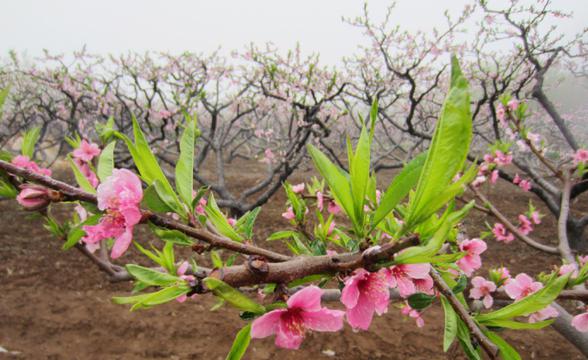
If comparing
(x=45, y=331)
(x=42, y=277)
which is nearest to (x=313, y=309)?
(x=45, y=331)

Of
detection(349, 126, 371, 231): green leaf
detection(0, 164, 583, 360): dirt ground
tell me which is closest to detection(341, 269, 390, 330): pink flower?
detection(349, 126, 371, 231): green leaf

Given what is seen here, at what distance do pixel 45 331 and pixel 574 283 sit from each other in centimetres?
412

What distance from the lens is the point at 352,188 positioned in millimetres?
600

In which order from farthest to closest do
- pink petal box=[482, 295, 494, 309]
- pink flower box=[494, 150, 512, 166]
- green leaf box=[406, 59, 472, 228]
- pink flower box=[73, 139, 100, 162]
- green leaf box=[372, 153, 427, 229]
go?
pink flower box=[494, 150, 512, 166] → pink flower box=[73, 139, 100, 162] → pink petal box=[482, 295, 494, 309] → green leaf box=[372, 153, 427, 229] → green leaf box=[406, 59, 472, 228]

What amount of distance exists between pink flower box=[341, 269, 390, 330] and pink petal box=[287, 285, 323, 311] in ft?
0.16

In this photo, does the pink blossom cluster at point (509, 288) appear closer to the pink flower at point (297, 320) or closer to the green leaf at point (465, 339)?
the green leaf at point (465, 339)

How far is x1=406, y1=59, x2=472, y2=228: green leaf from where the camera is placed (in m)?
0.42

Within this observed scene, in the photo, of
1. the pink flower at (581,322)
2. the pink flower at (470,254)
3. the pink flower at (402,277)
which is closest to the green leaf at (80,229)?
the pink flower at (402,277)

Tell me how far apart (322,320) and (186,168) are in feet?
1.31

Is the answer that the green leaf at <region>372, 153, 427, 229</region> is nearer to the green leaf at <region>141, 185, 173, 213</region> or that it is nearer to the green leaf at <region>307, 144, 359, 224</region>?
the green leaf at <region>307, 144, 359, 224</region>

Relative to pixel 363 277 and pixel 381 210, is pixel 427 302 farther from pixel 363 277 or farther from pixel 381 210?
pixel 381 210

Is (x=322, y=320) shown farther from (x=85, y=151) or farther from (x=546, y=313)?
(x=85, y=151)

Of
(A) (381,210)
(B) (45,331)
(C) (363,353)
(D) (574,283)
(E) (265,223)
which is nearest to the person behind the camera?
(A) (381,210)

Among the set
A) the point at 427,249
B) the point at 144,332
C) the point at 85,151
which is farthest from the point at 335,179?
the point at 144,332
